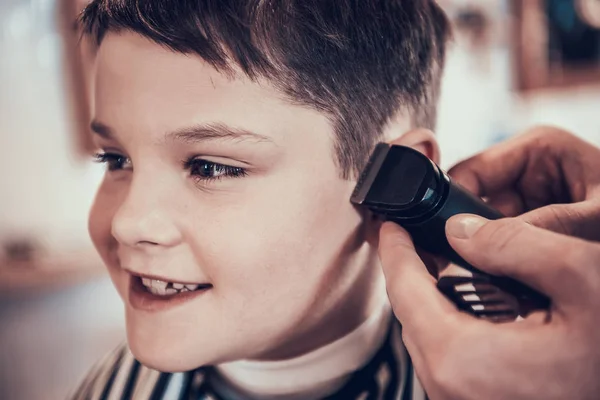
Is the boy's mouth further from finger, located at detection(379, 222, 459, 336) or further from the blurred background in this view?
the blurred background

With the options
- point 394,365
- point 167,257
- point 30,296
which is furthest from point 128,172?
point 30,296

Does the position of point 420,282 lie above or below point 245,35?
below

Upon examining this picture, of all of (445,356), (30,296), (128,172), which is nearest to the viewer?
(445,356)

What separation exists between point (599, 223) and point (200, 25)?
414 mm

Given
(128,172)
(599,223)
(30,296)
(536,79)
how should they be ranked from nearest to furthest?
1. (599,223)
2. (128,172)
3. (30,296)
4. (536,79)

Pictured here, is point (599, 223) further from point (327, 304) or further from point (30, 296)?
point (30, 296)

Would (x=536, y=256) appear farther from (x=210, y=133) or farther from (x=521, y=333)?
(x=210, y=133)

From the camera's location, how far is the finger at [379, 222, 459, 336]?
44cm

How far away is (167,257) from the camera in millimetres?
553

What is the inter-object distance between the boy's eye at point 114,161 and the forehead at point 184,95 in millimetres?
80

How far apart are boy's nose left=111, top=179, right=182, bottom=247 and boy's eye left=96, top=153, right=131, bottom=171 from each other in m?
0.10

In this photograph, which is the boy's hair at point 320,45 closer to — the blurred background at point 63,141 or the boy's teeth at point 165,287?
the boy's teeth at point 165,287

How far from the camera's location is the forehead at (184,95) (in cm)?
53

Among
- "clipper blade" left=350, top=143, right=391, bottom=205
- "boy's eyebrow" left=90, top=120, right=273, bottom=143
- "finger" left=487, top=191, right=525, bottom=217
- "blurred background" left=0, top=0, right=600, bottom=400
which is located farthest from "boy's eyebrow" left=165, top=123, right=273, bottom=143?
"blurred background" left=0, top=0, right=600, bottom=400
